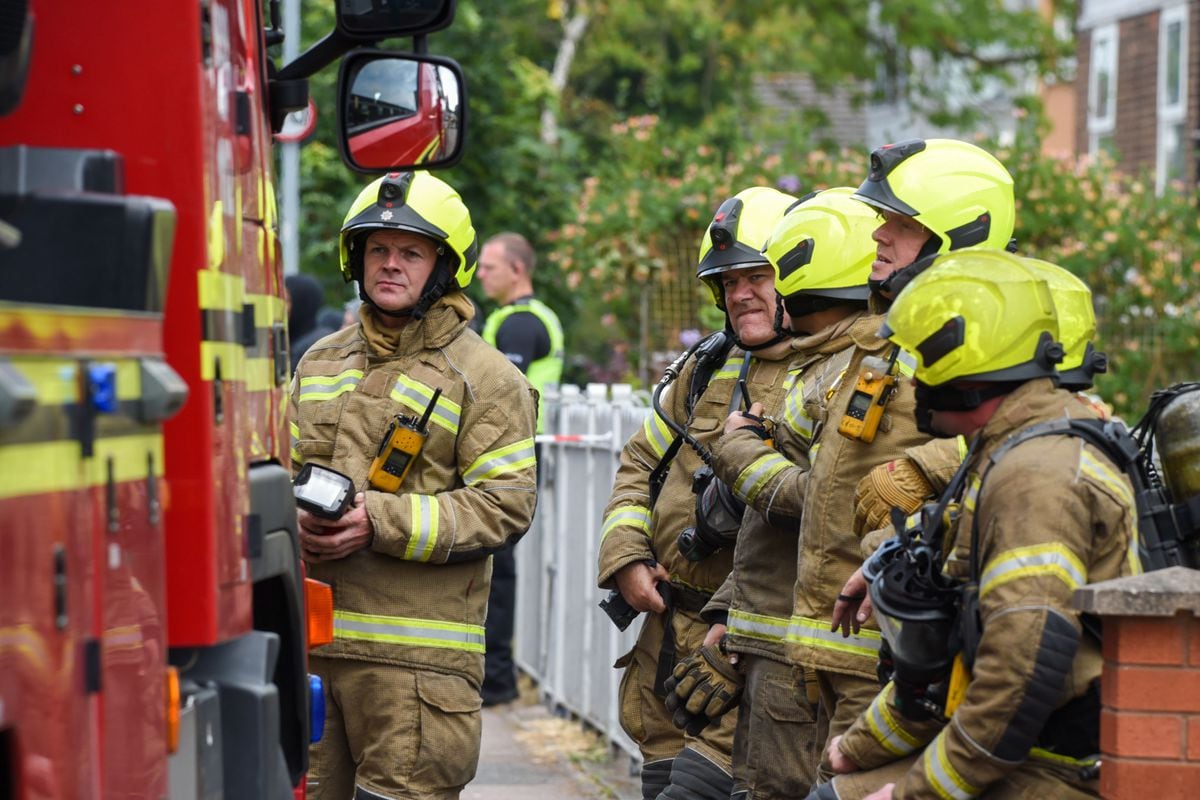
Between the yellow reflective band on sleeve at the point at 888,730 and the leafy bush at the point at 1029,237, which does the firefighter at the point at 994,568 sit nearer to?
the yellow reflective band on sleeve at the point at 888,730

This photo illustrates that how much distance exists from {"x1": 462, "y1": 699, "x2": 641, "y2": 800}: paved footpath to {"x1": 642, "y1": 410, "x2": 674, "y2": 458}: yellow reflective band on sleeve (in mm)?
2431

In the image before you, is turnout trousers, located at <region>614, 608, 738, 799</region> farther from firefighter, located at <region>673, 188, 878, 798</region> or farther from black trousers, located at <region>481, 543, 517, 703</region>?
black trousers, located at <region>481, 543, 517, 703</region>

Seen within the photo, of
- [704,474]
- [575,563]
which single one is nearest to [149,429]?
[704,474]

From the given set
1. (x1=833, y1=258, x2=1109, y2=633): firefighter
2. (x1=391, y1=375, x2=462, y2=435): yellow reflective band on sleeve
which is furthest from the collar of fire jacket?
(x1=833, y1=258, x2=1109, y2=633): firefighter

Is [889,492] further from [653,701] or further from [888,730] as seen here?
[653,701]

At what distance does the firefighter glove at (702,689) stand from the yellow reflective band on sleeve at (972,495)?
5.69ft

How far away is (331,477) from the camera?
5.11 meters

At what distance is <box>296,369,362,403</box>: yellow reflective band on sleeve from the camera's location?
18.0 feet

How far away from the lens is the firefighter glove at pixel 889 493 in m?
4.25

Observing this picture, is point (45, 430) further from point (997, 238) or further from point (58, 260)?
point (997, 238)

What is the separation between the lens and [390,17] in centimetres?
426

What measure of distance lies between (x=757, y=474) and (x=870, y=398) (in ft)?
1.74

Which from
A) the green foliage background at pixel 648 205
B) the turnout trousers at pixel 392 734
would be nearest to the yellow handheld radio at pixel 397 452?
the turnout trousers at pixel 392 734

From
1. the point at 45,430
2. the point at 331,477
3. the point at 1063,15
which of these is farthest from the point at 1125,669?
the point at 1063,15
